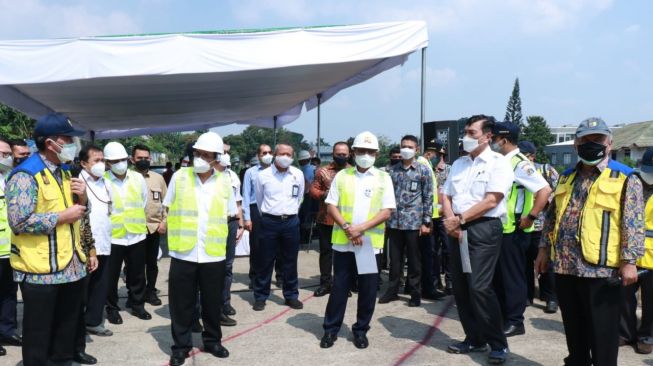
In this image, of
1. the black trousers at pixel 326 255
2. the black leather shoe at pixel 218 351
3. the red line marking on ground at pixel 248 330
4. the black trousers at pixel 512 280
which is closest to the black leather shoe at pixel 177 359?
the red line marking on ground at pixel 248 330

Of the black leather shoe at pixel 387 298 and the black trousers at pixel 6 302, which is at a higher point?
the black trousers at pixel 6 302

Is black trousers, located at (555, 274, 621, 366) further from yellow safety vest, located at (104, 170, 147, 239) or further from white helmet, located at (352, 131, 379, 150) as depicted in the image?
Result: yellow safety vest, located at (104, 170, 147, 239)

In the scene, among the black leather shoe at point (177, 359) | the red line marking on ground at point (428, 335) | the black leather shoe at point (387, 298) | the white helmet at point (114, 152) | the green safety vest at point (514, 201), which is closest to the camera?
the black leather shoe at point (177, 359)

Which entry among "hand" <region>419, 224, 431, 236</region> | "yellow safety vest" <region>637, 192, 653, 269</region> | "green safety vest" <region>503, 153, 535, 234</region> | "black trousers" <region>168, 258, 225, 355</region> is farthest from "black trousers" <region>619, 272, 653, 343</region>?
"black trousers" <region>168, 258, 225, 355</region>

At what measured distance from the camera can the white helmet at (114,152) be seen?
5297 mm

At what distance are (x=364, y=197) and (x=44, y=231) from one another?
253cm

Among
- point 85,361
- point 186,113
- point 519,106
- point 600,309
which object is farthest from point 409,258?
point 519,106

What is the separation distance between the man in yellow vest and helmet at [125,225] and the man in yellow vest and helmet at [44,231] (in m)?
1.81

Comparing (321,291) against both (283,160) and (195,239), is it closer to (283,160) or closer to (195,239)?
(283,160)

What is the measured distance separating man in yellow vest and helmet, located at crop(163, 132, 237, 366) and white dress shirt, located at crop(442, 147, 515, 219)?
196 centimetres

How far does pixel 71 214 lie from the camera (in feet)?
10.9

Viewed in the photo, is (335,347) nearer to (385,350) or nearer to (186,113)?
(385,350)

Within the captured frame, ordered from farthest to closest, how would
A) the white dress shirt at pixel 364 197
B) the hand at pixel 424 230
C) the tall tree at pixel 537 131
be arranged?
the tall tree at pixel 537 131, the hand at pixel 424 230, the white dress shirt at pixel 364 197

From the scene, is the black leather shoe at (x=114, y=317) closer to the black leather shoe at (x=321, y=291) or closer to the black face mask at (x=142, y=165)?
the black face mask at (x=142, y=165)
